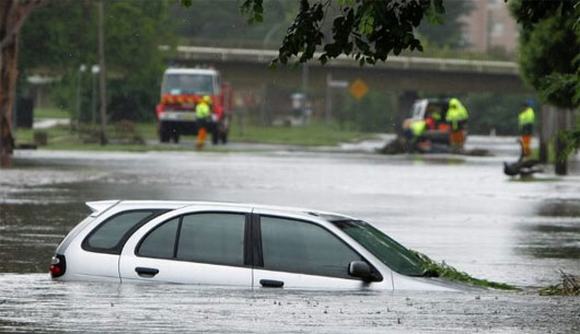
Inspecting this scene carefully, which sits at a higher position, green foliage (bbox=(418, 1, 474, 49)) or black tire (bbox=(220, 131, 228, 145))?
green foliage (bbox=(418, 1, 474, 49))

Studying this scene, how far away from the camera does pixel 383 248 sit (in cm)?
1356

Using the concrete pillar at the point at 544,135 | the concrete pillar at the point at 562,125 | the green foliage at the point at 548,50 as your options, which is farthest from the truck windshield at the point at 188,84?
the green foliage at the point at 548,50

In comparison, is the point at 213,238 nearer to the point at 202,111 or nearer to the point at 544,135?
the point at 544,135

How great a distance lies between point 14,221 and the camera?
25.3 meters

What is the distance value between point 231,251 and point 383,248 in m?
1.34

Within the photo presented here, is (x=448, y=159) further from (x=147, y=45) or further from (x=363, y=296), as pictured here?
(x=363, y=296)

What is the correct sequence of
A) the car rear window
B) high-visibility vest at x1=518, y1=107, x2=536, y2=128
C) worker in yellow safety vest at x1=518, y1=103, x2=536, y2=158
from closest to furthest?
1. the car rear window
2. worker in yellow safety vest at x1=518, y1=103, x2=536, y2=158
3. high-visibility vest at x1=518, y1=107, x2=536, y2=128

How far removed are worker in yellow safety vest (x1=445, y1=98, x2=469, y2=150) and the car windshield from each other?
46.5 m

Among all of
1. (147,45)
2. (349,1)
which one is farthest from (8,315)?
(147,45)

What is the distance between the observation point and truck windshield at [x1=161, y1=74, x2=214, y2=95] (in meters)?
70.2

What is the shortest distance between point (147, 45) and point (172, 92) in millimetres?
13505

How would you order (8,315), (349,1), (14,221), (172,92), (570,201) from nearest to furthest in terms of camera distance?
(8,315) < (349,1) < (14,221) < (570,201) < (172,92)

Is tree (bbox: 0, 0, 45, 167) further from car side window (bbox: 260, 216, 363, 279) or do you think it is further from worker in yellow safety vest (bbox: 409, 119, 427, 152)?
car side window (bbox: 260, 216, 363, 279)

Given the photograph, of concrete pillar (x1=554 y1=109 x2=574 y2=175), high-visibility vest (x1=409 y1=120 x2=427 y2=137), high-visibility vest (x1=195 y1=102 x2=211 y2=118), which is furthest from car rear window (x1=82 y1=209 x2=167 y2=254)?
high-visibility vest (x1=195 y1=102 x2=211 y2=118)
